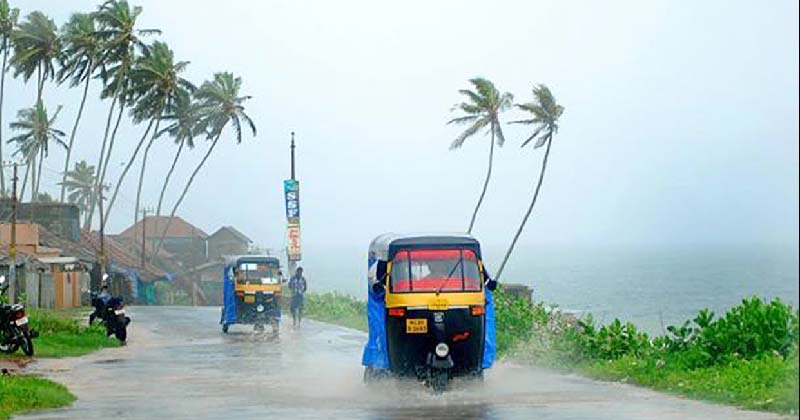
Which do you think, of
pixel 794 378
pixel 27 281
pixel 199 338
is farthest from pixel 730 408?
pixel 27 281

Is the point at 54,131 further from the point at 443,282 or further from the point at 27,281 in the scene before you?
the point at 443,282

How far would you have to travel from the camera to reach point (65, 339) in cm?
2947

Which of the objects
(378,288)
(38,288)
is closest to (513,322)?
(378,288)

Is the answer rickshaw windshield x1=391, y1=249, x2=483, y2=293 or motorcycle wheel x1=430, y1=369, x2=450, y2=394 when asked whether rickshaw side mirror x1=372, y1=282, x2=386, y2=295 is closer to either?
rickshaw windshield x1=391, y1=249, x2=483, y2=293

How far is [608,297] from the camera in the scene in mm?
104750

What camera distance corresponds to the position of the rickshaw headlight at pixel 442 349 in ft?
54.8

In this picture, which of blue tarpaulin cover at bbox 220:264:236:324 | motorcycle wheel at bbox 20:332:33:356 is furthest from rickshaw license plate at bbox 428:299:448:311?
blue tarpaulin cover at bbox 220:264:236:324

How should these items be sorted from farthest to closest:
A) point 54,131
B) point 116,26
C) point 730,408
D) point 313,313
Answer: point 54,131, point 116,26, point 313,313, point 730,408

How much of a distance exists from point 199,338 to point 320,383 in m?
14.9

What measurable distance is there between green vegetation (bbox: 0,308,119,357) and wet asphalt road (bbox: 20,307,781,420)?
2.52 ft

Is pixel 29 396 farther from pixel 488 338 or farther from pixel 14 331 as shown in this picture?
pixel 14 331

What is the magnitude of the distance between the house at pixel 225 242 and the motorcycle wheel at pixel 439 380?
94.6 metres

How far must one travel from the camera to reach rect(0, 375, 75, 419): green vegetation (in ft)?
51.1

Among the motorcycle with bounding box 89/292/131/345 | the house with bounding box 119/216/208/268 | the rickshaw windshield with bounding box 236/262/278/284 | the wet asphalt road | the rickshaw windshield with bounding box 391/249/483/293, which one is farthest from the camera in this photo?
the house with bounding box 119/216/208/268
